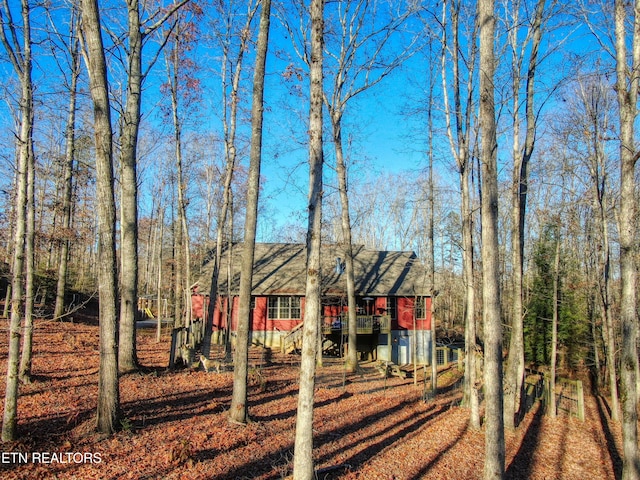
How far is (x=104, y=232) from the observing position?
6.13m

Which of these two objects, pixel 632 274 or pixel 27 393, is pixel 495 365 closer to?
pixel 632 274

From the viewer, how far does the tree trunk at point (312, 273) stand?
17.3 ft

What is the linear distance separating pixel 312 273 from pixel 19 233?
15.0 feet

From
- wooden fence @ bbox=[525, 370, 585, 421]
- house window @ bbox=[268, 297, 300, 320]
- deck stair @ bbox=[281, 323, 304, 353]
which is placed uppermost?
house window @ bbox=[268, 297, 300, 320]

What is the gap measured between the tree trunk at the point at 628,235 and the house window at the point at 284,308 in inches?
679

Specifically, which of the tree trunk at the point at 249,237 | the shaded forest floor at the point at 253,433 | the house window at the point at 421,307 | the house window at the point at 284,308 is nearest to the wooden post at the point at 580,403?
the shaded forest floor at the point at 253,433

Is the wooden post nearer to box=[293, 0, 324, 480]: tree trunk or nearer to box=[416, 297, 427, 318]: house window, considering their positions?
box=[416, 297, 427, 318]: house window

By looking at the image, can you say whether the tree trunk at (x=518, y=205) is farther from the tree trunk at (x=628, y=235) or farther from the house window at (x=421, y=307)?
the house window at (x=421, y=307)

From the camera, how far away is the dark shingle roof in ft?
74.7

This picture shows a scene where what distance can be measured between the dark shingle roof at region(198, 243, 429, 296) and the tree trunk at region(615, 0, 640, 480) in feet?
46.6

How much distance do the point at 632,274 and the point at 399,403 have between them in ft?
22.5

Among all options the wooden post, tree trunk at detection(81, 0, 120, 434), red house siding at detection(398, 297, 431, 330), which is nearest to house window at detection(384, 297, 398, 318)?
red house siding at detection(398, 297, 431, 330)

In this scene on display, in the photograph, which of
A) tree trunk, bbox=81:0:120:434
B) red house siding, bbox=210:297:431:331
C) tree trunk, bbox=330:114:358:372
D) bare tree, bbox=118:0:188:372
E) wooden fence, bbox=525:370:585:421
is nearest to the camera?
tree trunk, bbox=81:0:120:434

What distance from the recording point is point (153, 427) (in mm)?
6652
